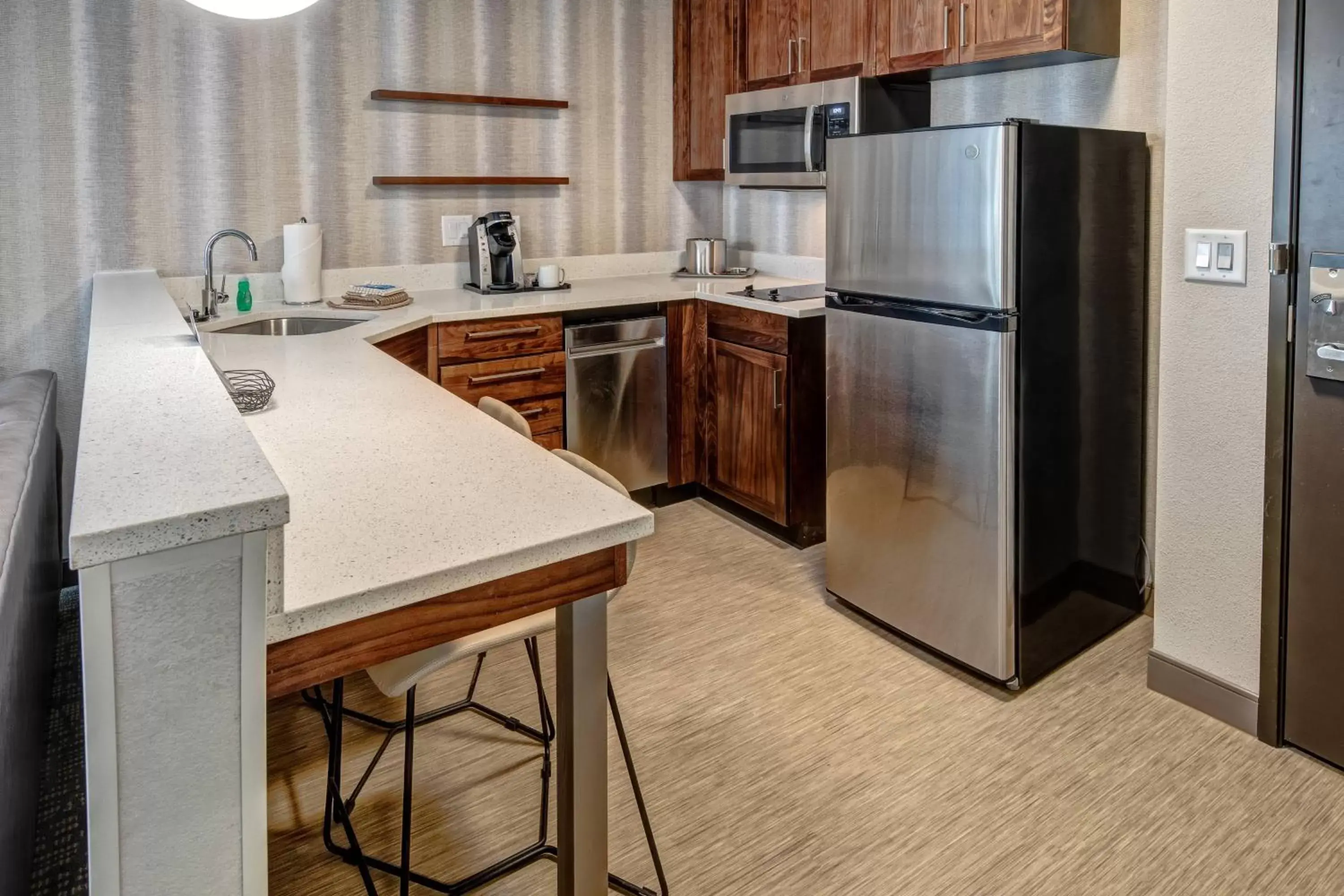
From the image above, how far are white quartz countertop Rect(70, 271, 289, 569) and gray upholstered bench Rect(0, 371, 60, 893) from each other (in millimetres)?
399

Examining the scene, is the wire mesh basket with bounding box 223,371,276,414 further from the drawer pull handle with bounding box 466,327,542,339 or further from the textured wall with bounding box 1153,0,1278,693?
the textured wall with bounding box 1153,0,1278,693

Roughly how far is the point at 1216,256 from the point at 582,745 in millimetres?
1846

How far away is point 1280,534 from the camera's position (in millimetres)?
2092

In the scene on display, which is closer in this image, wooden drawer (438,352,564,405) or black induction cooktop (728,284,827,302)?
wooden drawer (438,352,564,405)

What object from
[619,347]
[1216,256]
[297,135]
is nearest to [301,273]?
[297,135]

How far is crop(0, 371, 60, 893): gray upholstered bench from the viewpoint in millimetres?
1383

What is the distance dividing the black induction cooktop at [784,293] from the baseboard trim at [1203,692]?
1.68 meters

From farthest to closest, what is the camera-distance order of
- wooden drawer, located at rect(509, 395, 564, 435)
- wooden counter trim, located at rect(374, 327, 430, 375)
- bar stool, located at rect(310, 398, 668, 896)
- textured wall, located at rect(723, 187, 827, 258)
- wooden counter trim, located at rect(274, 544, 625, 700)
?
textured wall, located at rect(723, 187, 827, 258)
wooden drawer, located at rect(509, 395, 564, 435)
wooden counter trim, located at rect(374, 327, 430, 375)
bar stool, located at rect(310, 398, 668, 896)
wooden counter trim, located at rect(274, 544, 625, 700)

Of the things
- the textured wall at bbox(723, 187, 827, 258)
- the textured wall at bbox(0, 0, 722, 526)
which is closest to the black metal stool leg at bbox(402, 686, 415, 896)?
the textured wall at bbox(0, 0, 722, 526)

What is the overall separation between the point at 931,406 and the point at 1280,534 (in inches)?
33.4

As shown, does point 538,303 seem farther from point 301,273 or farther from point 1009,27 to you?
point 1009,27

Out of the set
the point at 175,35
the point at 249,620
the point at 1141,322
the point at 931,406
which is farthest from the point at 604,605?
the point at 175,35

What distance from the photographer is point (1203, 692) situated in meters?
2.31

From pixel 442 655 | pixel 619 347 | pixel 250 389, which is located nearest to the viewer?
pixel 442 655
